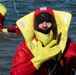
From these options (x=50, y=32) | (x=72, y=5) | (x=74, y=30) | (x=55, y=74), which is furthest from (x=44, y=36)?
(x=72, y=5)

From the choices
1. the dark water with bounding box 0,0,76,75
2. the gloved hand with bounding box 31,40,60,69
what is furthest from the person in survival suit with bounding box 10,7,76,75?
the dark water with bounding box 0,0,76,75

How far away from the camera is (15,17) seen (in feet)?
61.8

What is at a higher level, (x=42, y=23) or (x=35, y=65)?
(x=42, y=23)

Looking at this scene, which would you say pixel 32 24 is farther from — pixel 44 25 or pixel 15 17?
pixel 15 17

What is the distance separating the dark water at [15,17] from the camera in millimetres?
11906

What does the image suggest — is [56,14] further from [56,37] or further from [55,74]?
[55,74]

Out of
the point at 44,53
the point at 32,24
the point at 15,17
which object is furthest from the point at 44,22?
the point at 15,17

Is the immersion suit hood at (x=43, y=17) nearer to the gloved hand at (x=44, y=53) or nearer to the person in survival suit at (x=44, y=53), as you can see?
the person in survival suit at (x=44, y=53)

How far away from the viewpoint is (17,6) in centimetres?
2238

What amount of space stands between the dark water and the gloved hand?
14.6ft

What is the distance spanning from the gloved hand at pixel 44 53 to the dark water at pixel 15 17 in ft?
14.6

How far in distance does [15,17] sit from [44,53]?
1292 centimetres

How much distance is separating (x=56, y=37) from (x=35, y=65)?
0.60m

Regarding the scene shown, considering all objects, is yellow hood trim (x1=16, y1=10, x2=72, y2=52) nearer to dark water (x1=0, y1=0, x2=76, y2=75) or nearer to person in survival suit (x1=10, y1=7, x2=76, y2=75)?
person in survival suit (x1=10, y1=7, x2=76, y2=75)
